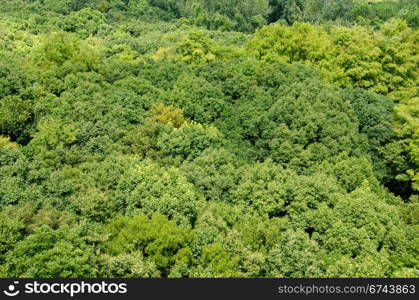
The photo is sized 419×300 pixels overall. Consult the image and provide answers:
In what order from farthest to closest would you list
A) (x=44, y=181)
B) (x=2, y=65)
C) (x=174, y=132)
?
(x=2, y=65) → (x=174, y=132) → (x=44, y=181)

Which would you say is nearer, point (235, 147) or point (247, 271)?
point (247, 271)

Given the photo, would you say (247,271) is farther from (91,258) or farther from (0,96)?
(0,96)

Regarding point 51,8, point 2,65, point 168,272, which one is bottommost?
point 51,8

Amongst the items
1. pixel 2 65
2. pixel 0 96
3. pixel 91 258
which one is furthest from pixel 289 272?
pixel 2 65

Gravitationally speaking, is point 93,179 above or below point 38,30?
above

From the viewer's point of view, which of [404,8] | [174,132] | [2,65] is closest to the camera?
[174,132]

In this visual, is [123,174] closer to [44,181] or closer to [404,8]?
[44,181]

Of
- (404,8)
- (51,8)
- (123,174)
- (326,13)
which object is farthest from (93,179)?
(404,8)
